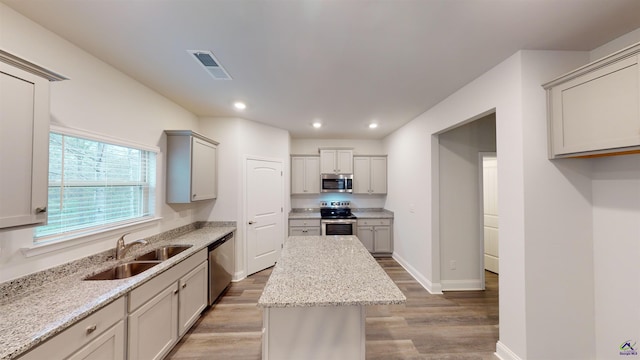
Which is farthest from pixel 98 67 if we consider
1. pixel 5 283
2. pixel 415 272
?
pixel 415 272

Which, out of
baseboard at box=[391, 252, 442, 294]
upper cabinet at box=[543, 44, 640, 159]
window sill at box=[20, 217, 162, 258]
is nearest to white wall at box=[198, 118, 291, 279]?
window sill at box=[20, 217, 162, 258]

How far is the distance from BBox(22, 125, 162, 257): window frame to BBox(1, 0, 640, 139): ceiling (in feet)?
2.31

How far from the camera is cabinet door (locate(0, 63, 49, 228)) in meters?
1.14

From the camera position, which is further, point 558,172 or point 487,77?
point 487,77

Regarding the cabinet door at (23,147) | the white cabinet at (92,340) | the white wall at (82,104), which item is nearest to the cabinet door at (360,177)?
the white wall at (82,104)

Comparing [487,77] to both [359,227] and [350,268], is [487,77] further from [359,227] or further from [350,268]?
[359,227]

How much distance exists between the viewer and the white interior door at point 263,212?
3785mm

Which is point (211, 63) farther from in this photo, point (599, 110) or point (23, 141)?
point (599, 110)

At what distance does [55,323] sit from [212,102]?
2586 mm

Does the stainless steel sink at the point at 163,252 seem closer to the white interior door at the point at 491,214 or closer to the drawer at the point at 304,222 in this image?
the drawer at the point at 304,222

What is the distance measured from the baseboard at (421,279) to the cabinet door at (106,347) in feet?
11.1

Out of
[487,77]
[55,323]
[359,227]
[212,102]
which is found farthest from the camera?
[359,227]

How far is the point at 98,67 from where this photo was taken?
1.97 m

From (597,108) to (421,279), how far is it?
2.82 metres
